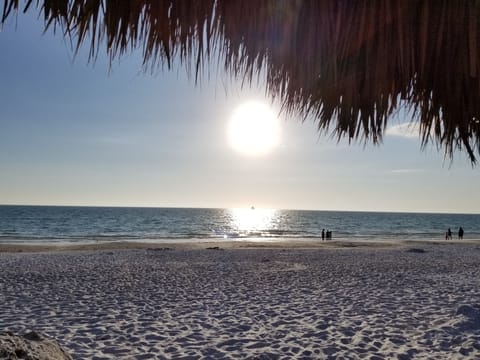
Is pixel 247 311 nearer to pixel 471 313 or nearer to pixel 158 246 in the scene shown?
pixel 471 313

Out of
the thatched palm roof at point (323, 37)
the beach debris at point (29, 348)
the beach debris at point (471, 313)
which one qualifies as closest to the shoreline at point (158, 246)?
the beach debris at point (471, 313)

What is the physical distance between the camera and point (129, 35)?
1669 mm

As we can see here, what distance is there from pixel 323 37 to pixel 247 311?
721cm

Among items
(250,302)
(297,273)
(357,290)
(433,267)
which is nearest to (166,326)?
(250,302)

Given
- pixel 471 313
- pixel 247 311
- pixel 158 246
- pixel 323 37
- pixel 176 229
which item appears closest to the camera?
pixel 323 37

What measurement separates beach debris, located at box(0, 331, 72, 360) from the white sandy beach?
193 centimetres

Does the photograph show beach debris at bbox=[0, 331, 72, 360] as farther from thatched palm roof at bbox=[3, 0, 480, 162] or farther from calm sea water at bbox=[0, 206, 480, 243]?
calm sea water at bbox=[0, 206, 480, 243]

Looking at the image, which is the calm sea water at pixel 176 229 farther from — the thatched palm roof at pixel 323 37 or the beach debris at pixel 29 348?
the thatched palm roof at pixel 323 37

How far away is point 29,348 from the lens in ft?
10.5

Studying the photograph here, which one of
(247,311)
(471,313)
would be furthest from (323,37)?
(471,313)

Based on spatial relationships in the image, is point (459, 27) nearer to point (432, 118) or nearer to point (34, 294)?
point (432, 118)

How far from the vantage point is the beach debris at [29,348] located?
9.59 ft

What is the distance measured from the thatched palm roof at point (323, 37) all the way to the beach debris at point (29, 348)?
2.31m

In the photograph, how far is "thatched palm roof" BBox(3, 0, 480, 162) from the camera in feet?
4.83
